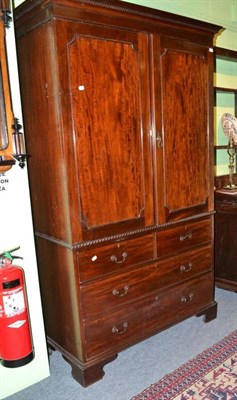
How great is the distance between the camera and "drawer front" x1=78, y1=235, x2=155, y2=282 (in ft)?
6.25

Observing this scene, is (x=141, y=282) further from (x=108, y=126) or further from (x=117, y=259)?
(x=108, y=126)

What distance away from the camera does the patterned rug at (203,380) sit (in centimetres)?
190

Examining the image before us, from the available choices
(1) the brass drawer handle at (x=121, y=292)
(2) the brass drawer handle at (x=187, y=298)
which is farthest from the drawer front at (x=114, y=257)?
(2) the brass drawer handle at (x=187, y=298)

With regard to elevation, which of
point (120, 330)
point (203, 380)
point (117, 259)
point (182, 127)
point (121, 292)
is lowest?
point (203, 380)

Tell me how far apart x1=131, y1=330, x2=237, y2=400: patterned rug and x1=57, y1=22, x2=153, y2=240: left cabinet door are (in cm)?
93

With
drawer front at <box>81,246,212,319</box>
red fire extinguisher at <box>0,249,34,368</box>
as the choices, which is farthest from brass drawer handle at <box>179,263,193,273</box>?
red fire extinguisher at <box>0,249,34,368</box>

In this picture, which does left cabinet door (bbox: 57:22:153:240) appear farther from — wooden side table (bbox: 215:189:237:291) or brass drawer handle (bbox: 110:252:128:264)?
wooden side table (bbox: 215:189:237:291)

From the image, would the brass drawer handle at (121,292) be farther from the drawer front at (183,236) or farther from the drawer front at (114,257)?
the drawer front at (183,236)

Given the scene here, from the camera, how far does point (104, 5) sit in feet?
5.91

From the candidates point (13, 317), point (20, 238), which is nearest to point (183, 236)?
point (20, 238)

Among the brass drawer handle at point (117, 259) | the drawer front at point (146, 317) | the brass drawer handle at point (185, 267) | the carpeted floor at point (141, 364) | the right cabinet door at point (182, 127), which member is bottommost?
the carpeted floor at point (141, 364)

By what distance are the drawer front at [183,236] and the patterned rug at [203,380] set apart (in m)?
0.72

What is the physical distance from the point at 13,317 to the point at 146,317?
0.89 meters

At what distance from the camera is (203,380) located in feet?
6.62
